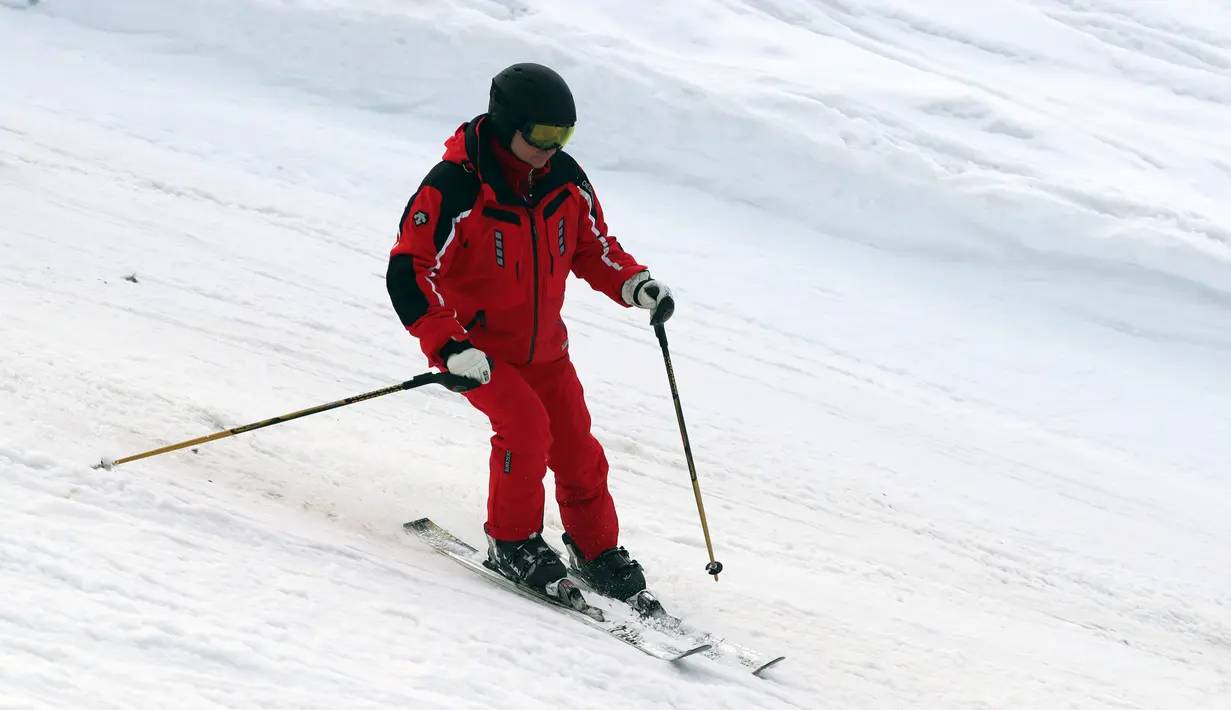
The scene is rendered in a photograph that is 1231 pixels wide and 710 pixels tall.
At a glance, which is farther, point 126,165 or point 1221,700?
point 126,165

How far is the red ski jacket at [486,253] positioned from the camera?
3.57 meters

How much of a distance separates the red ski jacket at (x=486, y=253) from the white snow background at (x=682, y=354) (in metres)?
0.87

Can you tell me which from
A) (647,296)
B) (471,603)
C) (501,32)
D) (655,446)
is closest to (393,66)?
(501,32)

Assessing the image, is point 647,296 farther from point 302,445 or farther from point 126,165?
point 126,165

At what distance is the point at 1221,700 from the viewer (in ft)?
Answer: 14.7

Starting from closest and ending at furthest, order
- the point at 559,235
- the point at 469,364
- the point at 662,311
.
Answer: the point at 469,364 → the point at 559,235 → the point at 662,311

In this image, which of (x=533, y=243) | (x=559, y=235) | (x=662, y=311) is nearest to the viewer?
(x=533, y=243)

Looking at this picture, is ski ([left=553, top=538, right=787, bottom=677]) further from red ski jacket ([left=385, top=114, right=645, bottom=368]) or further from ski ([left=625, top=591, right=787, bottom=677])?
red ski jacket ([left=385, top=114, right=645, bottom=368])

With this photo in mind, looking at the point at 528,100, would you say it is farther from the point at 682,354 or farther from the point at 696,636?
the point at 682,354

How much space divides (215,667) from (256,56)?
29.4 feet

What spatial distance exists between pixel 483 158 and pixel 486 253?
324 mm

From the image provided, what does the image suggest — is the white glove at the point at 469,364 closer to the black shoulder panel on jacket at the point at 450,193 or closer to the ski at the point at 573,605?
the black shoulder panel on jacket at the point at 450,193

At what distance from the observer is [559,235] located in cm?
389

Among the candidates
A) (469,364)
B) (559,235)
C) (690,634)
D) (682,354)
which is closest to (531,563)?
(690,634)
